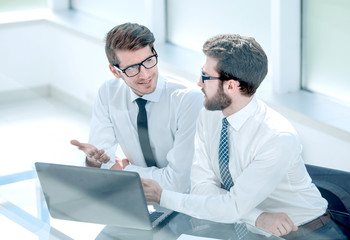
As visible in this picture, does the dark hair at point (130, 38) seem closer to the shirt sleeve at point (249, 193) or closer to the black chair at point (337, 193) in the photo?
the shirt sleeve at point (249, 193)

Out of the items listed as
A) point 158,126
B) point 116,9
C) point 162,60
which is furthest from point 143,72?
point 116,9

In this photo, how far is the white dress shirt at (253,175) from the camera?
194 centimetres

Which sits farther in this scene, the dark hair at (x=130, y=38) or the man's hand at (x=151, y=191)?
the dark hair at (x=130, y=38)

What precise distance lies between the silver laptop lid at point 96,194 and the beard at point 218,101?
391 mm

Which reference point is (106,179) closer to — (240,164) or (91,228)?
(91,228)

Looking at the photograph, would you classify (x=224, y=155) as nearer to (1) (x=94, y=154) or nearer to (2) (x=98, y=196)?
(2) (x=98, y=196)

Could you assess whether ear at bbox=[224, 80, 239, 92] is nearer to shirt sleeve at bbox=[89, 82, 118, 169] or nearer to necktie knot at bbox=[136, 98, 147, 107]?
necktie knot at bbox=[136, 98, 147, 107]

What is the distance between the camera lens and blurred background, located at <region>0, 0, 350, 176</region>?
9.37 ft

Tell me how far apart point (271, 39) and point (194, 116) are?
2.92ft

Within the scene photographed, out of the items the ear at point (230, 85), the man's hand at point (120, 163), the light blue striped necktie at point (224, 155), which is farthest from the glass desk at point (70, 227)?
the ear at point (230, 85)

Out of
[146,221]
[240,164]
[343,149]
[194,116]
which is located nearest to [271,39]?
[343,149]

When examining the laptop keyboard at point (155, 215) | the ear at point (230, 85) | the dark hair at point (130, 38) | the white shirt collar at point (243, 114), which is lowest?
the laptop keyboard at point (155, 215)

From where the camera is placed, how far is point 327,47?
2.91m

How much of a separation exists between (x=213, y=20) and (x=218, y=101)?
5.07ft
